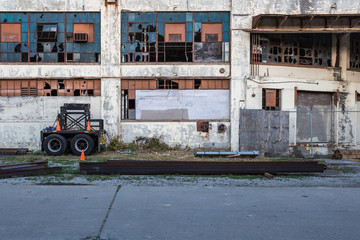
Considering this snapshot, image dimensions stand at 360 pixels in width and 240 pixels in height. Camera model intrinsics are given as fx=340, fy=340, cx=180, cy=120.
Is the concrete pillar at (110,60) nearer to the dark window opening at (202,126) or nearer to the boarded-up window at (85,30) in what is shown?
the boarded-up window at (85,30)

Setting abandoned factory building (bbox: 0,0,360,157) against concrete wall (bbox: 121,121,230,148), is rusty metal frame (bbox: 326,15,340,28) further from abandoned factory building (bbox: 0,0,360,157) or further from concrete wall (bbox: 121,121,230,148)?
concrete wall (bbox: 121,121,230,148)

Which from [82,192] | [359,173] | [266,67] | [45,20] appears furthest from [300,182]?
[45,20]

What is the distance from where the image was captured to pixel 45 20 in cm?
1856

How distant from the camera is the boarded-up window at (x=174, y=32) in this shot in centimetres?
1864

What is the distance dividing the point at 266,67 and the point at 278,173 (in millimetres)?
9300

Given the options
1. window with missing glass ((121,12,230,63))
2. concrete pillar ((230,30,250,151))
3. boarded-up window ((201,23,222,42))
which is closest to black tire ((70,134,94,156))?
window with missing glass ((121,12,230,63))

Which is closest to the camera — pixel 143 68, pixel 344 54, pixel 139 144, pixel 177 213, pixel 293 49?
pixel 177 213

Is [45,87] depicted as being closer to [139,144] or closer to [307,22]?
[139,144]

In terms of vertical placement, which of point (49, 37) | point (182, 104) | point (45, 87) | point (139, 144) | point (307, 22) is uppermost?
point (307, 22)

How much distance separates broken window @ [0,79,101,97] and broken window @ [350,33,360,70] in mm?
15222

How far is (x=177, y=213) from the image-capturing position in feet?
19.6

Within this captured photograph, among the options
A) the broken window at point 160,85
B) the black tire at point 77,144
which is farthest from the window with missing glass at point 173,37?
the black tire at point 77,144

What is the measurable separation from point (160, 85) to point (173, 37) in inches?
108

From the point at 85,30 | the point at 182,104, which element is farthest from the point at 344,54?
the point at 85,30
